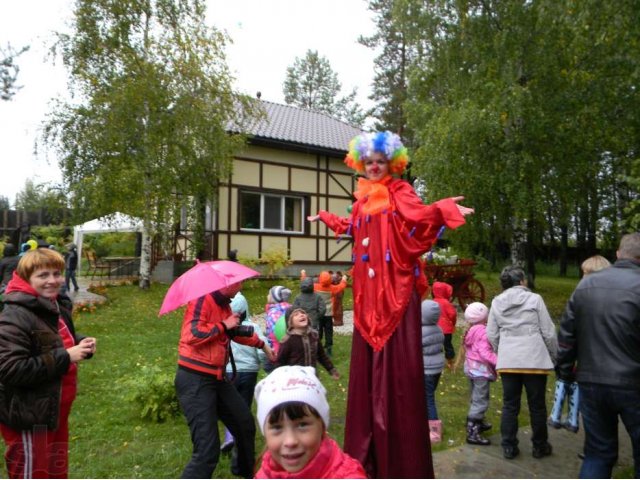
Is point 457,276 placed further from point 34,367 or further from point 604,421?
point 34,367

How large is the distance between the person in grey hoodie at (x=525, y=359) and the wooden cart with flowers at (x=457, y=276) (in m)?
7.78

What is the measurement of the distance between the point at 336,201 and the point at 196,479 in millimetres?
17104

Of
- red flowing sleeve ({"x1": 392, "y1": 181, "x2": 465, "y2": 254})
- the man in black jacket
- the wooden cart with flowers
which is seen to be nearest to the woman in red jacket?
red flowing sleeve ({"x1": 392, "y1": 181, "x2": 465, "y2": 254})

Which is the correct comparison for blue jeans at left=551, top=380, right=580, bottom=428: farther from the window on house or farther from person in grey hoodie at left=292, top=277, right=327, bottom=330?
the window on house

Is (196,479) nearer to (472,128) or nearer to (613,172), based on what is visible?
(472,128)

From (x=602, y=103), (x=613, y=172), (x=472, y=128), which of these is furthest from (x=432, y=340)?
(x=613, y=172)

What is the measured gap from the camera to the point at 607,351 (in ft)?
10.9

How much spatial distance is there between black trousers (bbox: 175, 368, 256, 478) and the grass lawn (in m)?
0.68

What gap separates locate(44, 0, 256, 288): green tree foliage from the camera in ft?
45.8

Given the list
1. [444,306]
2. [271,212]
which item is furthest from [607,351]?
[271,212]

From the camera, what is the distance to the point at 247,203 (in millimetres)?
18188

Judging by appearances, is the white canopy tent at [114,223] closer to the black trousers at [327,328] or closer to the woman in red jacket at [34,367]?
the black trousers at [327,328]

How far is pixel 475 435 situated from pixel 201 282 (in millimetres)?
2902

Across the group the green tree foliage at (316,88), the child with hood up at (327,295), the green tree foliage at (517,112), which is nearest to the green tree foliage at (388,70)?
the green tree foliage at (316,88)
